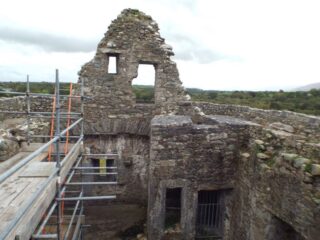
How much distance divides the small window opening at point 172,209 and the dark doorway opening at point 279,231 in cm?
250

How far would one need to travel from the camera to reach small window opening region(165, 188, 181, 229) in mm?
7503

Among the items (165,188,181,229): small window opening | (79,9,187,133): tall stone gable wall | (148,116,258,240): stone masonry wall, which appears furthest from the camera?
(79,9,187,133): tall stone gable wall

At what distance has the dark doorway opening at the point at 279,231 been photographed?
18.5 ft

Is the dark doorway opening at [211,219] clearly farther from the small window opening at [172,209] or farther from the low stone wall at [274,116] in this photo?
the low stone wall at [274,116]

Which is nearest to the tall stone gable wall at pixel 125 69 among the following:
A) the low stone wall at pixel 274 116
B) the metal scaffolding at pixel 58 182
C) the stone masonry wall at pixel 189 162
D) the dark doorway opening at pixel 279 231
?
the metal scaffolding at pixel 58 182

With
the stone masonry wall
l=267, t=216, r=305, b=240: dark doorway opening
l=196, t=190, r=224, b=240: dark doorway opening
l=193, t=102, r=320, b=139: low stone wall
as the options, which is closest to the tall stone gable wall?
the stone masonry wall

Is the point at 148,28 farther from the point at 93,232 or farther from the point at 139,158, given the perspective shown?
the point at 93,232

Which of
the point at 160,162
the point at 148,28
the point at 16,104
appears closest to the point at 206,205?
the point at 160,162

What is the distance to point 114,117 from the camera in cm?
919

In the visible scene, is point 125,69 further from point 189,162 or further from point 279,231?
point 279,231

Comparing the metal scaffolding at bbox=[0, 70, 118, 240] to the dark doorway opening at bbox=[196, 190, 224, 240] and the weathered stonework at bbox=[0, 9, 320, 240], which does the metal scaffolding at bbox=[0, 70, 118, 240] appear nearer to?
the weathered stonework at bbox=[0, 9, 320, 240]

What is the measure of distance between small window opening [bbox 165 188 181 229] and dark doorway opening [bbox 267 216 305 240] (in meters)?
2.50

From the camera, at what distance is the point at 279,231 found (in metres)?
5.73

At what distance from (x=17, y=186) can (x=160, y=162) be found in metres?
3.51
